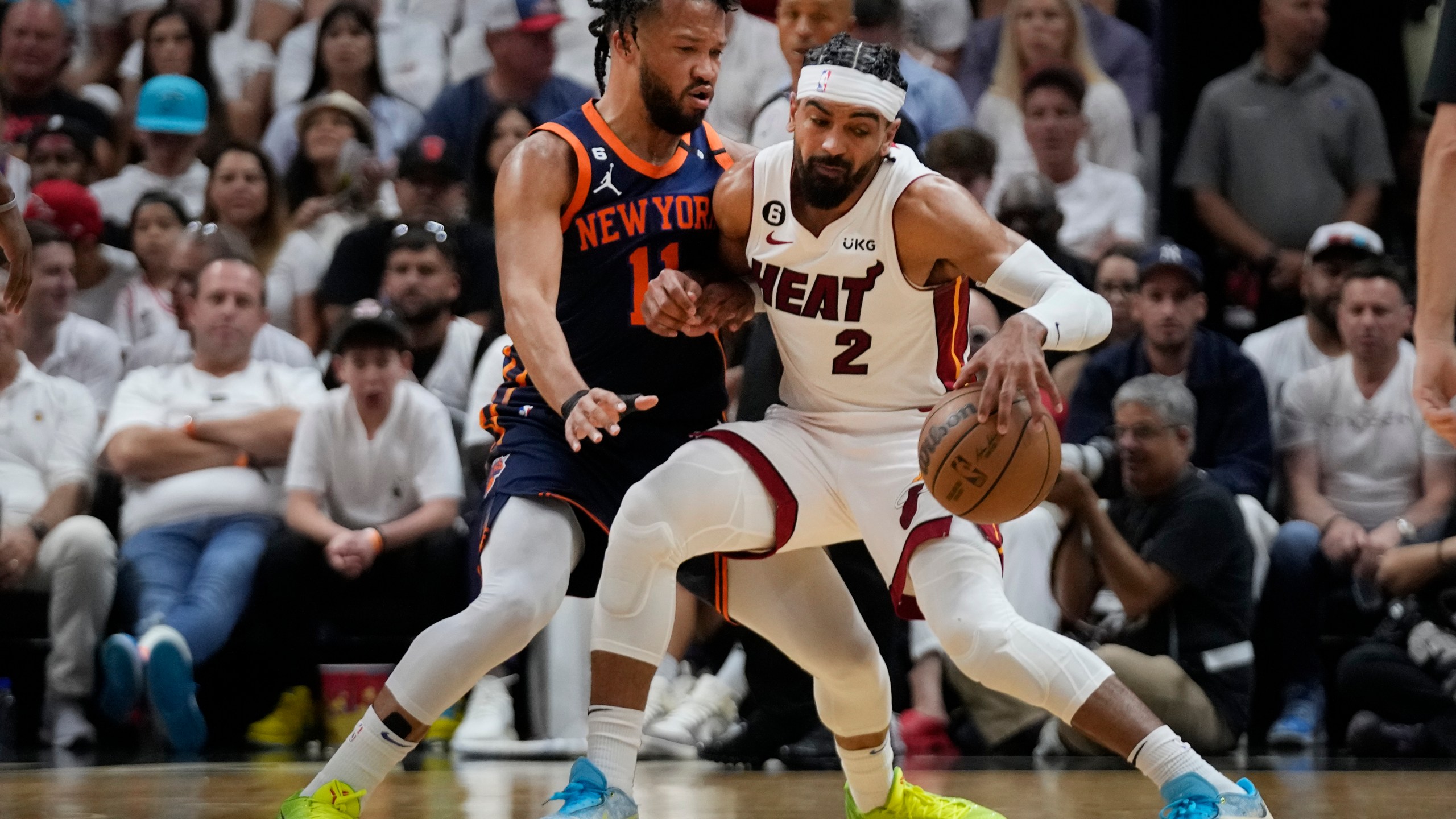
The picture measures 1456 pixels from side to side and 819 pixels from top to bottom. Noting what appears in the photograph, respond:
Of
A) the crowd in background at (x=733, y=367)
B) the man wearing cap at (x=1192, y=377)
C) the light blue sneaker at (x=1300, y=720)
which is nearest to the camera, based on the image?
the crowd in background at (x=733, y=367)

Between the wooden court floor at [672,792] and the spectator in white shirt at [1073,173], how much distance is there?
2852mm

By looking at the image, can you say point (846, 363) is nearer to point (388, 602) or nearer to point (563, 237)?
point (563, 237)

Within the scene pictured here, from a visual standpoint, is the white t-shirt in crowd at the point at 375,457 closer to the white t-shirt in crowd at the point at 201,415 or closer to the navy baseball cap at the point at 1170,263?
the white t-shirt in crowd at the point at 201,415

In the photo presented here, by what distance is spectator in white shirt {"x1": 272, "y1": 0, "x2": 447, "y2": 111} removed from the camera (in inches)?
358

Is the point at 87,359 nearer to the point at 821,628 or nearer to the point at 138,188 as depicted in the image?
the point at 138,188

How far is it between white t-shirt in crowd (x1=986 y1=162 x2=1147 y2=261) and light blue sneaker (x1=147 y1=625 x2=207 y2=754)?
385 centimetres

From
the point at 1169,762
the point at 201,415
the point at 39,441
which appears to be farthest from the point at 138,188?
the point at 1169,762

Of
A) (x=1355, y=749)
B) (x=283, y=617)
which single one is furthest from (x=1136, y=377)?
(x=283, y=617)

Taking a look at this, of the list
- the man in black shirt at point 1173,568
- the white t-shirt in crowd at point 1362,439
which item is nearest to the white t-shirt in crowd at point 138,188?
the man in black shirt at point 1173,568

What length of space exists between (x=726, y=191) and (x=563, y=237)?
41 centimetres

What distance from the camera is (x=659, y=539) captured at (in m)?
3.93

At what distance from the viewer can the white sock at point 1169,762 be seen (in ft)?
12.1

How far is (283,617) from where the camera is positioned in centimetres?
684

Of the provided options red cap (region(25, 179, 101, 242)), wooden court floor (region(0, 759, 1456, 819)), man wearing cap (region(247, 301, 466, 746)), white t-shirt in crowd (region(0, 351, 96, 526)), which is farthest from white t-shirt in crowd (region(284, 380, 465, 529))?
red cap (region(25, 179, 101, 242))
